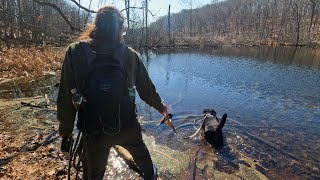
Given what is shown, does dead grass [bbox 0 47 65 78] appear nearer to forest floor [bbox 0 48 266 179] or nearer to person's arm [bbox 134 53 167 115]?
forest floor [bbox 0 48 266 179]

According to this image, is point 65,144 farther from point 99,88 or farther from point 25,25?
point 25,25

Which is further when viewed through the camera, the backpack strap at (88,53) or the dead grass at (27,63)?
the dead grass at (27,63)

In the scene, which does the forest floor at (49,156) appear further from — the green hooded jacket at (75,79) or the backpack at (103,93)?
the backpack at (103,93)

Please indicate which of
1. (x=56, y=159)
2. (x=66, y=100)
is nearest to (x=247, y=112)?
(x=56, y=159)

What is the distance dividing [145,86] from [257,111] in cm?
717

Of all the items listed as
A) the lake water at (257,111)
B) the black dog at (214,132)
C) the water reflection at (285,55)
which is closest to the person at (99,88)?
the lake water at (257,111)

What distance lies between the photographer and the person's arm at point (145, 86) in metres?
2.54

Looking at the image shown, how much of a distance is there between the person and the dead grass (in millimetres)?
11312

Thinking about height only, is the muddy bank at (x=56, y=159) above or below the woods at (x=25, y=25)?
below

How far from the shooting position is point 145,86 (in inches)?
105

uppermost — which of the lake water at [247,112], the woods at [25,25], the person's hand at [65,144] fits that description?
the woods at [25,25]

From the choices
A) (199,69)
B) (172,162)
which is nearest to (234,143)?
(172,162)

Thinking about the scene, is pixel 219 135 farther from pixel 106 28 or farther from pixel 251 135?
pixel 106 28

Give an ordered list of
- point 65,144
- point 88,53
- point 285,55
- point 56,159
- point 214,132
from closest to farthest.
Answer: point 88,53
point 65,144
point 56,159
point 214,132
point 285,55
